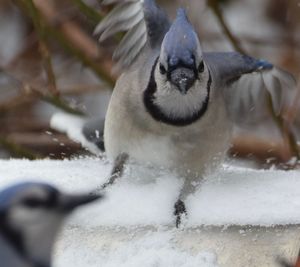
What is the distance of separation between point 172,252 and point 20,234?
0.44m

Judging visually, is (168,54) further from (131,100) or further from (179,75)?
(131,100)

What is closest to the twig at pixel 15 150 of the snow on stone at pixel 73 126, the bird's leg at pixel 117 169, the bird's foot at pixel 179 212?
the snow on stone at pixel 73 126

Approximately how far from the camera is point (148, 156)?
244 centimetres

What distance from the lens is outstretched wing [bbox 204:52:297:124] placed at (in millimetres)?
2561

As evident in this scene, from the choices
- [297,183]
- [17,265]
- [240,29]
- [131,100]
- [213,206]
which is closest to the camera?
[17,265]

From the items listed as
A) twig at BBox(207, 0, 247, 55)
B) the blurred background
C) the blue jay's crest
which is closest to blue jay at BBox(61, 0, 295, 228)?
the blue jay's crest

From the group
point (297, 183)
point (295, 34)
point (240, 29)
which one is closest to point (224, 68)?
point (297, 183)

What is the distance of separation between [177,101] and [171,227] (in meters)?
0.41

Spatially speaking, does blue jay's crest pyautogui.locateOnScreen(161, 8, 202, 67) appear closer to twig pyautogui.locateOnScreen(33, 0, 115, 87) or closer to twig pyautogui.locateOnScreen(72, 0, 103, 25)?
twig pyautogui.locateOnScreen(72, 0, 103, 25)

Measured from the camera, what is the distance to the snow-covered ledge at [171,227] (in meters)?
1.97

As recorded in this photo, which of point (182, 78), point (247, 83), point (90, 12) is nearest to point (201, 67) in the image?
point (182, 78)

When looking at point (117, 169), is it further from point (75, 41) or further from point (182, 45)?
point (75, 41)

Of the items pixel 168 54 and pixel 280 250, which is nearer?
pixel 280 250

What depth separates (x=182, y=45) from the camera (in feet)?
7.36
